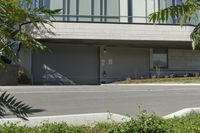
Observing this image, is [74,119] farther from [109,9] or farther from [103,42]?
[109,9]

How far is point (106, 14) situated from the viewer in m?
39.2

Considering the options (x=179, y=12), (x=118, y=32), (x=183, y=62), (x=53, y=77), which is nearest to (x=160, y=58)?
(x=183, y=62)

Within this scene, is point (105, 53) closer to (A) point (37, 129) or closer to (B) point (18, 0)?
(A) point (37, 129)

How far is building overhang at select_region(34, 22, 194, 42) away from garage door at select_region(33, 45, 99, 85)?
294 cm

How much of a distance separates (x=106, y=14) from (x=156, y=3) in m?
4.52

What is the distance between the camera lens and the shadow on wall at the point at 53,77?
3856 cm

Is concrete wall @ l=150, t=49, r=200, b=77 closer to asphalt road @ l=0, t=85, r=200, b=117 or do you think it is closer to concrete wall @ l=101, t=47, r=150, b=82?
concrete wall @ l=101, t=47, r=150, b=82

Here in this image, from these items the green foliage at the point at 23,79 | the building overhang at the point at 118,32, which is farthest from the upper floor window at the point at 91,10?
the green foliage at the point at 23,79

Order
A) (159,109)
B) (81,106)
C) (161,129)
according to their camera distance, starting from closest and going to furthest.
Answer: (161,129) < (159,109) < (81,106)

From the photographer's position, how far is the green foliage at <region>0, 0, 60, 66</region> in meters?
2.14

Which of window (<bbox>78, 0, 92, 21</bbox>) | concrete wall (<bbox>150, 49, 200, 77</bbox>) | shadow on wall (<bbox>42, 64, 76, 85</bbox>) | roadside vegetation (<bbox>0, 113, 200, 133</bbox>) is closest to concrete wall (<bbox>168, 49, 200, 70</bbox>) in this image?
concrete wall (<bbox>150, 49, 200, 77</bbox>)

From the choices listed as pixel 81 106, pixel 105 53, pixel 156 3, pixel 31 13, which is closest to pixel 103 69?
pixel 105 53

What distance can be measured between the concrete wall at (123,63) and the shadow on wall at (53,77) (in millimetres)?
3345

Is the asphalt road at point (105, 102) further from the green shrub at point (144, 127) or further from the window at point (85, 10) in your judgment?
the window at point (85, 10)
